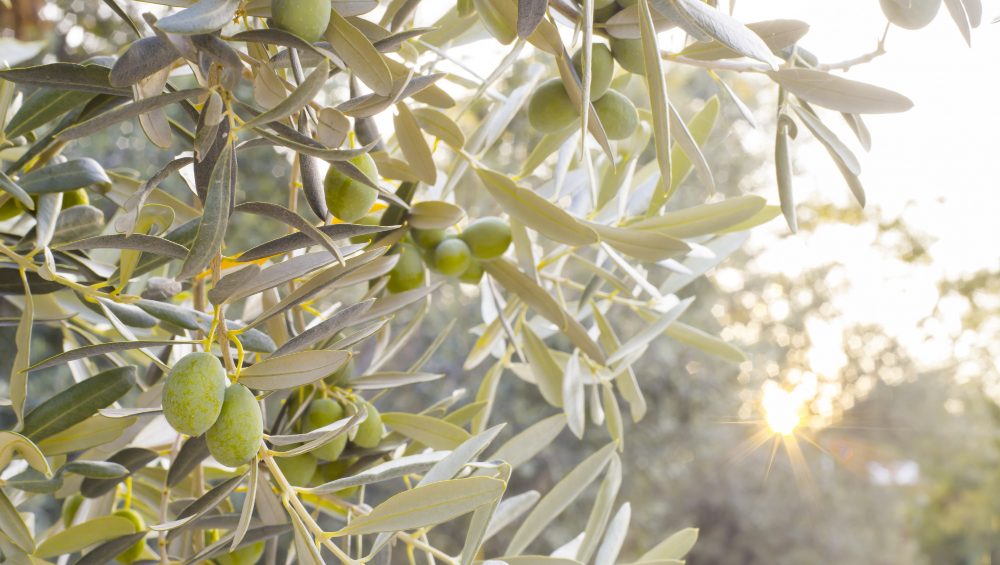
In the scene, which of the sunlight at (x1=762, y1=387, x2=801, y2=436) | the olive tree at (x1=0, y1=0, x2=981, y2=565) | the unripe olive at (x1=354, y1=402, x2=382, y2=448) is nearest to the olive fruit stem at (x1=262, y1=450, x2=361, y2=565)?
the olive tree at (x1=0, y1=0, x2=981, y2=565)

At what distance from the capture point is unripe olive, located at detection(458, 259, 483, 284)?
1.65ft

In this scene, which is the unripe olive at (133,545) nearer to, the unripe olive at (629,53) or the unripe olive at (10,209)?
the unripe olive at (10,209)

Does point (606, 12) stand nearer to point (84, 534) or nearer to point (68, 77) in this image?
point (68, 77)

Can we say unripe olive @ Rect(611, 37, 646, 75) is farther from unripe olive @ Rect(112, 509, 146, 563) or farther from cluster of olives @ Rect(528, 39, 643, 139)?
unripe olive @ Rect(112, 509, 146, 563)

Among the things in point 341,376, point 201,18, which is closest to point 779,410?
point 341,376

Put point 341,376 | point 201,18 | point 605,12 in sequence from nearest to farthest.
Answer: point 201,18, point 605,12, point 341,376

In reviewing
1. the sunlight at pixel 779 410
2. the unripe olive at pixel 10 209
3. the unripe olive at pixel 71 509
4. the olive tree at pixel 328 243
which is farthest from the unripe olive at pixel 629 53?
the sunlight at pixel 779 410

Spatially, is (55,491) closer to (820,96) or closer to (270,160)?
(820,96)

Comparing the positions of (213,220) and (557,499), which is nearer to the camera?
(213,220)

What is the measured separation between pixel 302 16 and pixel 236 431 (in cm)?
16

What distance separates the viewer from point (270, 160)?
3.92 m

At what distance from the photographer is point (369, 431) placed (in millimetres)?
457

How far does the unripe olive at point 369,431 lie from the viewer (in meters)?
0.45

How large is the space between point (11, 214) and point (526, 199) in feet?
0.90
